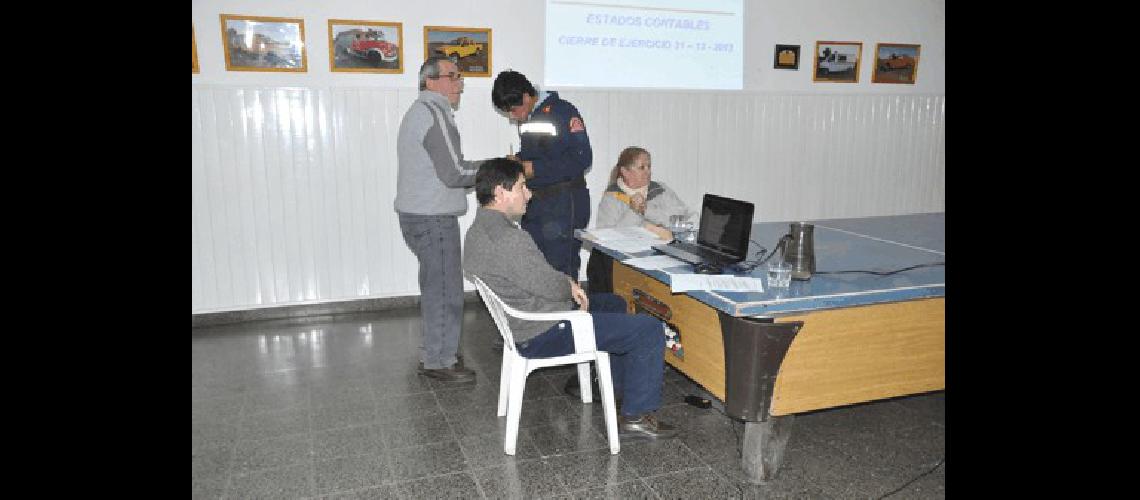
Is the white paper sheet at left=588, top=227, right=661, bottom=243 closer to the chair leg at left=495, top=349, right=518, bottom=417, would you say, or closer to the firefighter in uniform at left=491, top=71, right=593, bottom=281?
the firefighter in uniform at left=491, top=71, right=593, bottom=281

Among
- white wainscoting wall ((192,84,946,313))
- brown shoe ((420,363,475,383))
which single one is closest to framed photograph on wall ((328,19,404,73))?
white wainscoting wall ((192,84,946,313))

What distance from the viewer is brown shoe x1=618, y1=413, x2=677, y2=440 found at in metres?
2.84

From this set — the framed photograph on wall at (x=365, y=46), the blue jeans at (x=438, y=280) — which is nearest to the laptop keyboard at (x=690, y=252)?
the blue jeans at (x=438, y=280)

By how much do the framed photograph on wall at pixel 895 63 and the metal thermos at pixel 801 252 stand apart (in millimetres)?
3980

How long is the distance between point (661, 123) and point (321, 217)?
8.26ft

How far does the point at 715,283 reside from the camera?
2508 mm

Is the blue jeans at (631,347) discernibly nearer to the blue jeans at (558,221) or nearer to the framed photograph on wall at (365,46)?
the blue jeans at (558,221)

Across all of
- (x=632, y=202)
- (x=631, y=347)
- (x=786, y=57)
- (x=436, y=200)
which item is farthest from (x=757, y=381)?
(x=786, y=57)

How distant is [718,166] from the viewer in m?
5.59

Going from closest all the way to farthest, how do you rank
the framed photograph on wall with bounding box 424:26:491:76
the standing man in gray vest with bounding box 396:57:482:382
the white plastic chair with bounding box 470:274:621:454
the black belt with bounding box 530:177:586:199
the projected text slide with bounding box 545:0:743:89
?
1. the white plastic chair with bounding box 470:274:621:454
2. the standing man in gray vest with bounding box 396:57:482:382
3. the black belt with bounding box 530:177:586:199
4. the framed photograph on wall with bounding box 424:26:491:76
5. the projected text slide with bounding box 545:0:743:89

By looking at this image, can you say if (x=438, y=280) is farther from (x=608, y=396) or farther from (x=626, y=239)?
(x=608, y=396)

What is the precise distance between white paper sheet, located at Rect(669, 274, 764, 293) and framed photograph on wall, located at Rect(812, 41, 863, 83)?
377 centimetres
